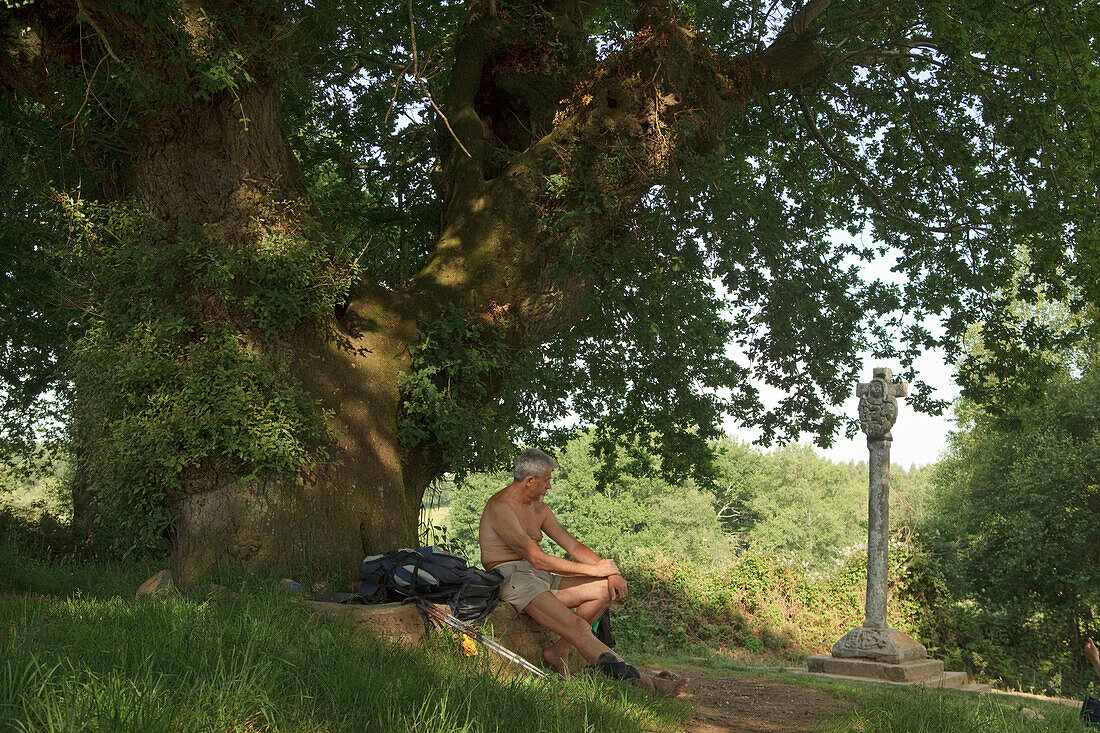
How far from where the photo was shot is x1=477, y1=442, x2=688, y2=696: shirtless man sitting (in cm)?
586

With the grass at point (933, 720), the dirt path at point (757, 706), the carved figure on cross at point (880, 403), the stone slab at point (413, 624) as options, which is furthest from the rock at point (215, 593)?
the carved figure on cross at point (880, 403)

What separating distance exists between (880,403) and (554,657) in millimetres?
8398

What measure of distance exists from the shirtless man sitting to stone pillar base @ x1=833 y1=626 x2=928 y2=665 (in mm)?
7150

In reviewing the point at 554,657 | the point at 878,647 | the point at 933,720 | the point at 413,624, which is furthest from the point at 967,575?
the point at 413,624

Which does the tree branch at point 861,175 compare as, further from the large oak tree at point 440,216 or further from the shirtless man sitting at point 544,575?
the shirtless man sitting at point 544,575

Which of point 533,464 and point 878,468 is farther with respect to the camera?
point 878,468

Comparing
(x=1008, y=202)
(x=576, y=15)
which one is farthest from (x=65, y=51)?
(x=1008, y=202)

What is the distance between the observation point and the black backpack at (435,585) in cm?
583

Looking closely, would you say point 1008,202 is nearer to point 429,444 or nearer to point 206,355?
point 429,444

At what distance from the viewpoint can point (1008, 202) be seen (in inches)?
406

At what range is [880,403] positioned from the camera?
12.8 metres

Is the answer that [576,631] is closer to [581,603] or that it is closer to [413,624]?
[581,603]

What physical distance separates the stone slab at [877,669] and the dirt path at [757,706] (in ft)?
8.82

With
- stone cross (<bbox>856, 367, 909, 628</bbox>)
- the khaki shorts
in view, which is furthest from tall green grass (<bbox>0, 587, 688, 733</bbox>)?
stone cross (<bbox>856, 367, 909, 628</bbox>)
